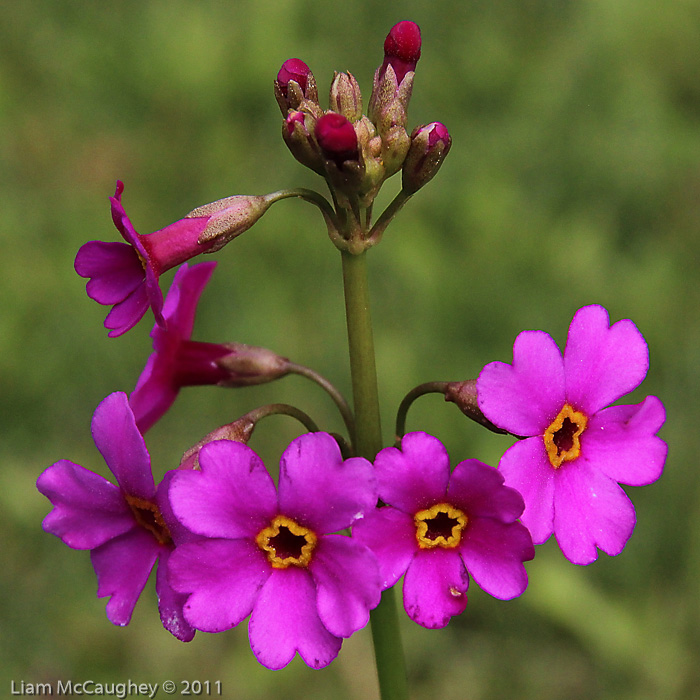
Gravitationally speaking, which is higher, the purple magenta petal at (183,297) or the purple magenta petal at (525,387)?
the purple magenta petal at (183,297)

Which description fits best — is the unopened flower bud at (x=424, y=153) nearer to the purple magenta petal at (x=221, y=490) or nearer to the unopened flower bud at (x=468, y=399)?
the unopened flower bud at (x=468, y=399)

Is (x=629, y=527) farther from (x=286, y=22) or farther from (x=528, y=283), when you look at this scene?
(x=286, y=22)

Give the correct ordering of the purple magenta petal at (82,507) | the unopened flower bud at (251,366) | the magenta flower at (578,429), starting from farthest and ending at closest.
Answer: the unopened flower bud at (251,366) < the purple magenta petal at (82,507) < the magenta flower at (578,429)

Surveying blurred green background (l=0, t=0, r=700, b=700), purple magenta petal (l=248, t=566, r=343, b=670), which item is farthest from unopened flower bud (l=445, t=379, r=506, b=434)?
blurred green background (l=0, t=0, r=700, b=700)

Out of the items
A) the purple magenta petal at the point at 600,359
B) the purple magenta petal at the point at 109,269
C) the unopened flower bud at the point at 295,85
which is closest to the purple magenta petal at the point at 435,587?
the purple magenta petal at the point at 600,359

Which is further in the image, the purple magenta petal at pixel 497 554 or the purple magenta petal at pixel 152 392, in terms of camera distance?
the purple magenta petal at pixel 152 392

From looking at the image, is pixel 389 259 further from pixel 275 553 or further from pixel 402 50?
pixel 275 553
